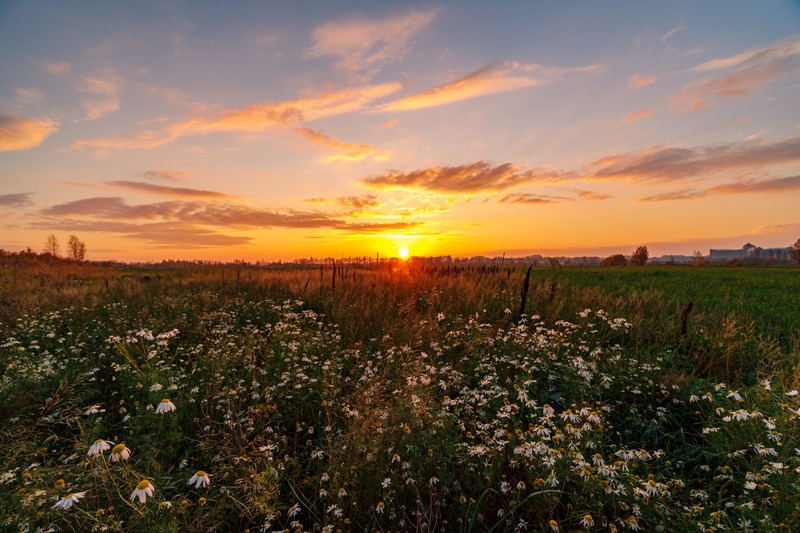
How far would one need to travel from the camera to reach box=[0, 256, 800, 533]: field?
8.17 ft

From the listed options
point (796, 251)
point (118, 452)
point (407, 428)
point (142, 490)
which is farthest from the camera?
point (796, 251)

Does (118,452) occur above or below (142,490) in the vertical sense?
above

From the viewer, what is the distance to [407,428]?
10.0 ft

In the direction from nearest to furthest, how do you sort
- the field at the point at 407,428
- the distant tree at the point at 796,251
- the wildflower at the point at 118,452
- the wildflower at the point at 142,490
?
→ the wildflower at the point at 142,490 < the wildflower at the point at 118,452 < the field at the point at 407,428 < the distant tree at the point at 796,251

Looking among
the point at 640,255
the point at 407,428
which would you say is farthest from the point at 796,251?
the point at 407,428

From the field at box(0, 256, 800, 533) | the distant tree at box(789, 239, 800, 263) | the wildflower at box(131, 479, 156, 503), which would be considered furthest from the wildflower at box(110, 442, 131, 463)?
the distant tree at box(789, 239, 800, 263)

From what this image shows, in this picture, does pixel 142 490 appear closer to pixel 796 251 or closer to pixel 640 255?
pixel 640 255

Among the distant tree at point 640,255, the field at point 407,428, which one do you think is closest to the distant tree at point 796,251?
the distant tree at point 640,255

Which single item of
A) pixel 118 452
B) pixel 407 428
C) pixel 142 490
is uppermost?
pixel 118 452

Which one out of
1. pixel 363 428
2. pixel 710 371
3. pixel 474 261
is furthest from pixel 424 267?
pixel 363 428

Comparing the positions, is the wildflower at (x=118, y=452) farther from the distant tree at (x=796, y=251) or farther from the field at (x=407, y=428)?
the distant tree at (x=796, y=251)

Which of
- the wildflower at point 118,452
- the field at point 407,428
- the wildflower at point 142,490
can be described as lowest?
the field at point 407,428

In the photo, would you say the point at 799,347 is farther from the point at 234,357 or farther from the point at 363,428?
the point at 234,357

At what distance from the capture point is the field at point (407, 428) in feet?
8.17
